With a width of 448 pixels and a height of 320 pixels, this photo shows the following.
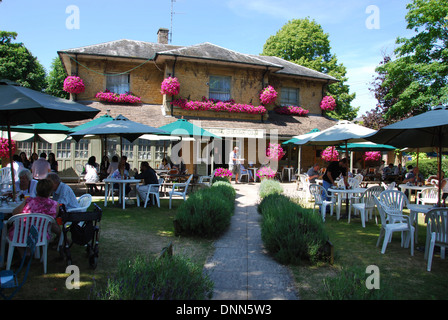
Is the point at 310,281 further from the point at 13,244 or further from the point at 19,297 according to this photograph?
the point at 13,244

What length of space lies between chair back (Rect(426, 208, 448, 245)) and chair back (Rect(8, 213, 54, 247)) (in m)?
5.43

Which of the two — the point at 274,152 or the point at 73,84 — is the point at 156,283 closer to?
the point at 274,152

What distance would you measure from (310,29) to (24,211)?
3246cm

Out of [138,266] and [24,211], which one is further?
[24,211]

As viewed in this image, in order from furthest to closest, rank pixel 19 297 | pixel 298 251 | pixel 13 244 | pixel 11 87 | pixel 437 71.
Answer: pixel 437 71
pixel 11 87
pixel 298 251
pixel 13 244
pixel 19 297

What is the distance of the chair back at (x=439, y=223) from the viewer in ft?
14.5

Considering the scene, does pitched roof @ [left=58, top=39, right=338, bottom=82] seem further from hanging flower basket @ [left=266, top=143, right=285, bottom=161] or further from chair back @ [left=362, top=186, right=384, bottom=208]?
chair back @ [left=362, top=186, right=384, bottom=208]

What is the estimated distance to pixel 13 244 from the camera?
3816 mm

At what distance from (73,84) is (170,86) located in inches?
194

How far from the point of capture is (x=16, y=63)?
88.8 feet

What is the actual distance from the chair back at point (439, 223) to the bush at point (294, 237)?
157 centimetres

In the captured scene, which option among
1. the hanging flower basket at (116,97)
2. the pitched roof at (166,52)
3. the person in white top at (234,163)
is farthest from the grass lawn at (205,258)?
the pitched roof at (166,52)

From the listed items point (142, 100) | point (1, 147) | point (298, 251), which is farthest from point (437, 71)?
point (1, 147)

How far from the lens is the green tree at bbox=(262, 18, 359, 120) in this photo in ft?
101
